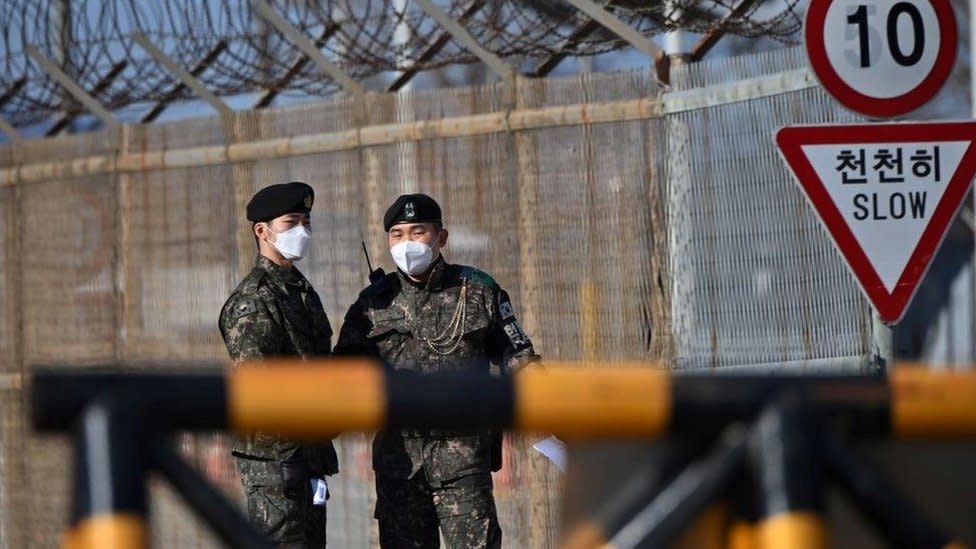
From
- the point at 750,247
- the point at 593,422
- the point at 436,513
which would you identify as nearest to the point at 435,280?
the point at 436,513

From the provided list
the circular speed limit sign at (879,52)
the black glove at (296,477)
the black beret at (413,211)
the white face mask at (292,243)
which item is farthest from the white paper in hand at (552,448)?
the circular speed limit sign at (879,52)

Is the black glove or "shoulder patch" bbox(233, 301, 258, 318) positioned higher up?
"shoulder patch" bbox(233, 301, 258, 318)

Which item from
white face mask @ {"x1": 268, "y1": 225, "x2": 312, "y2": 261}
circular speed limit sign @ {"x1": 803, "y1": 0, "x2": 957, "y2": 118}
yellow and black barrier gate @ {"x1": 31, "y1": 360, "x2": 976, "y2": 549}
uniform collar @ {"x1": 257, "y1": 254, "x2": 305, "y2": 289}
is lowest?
yellow and black barrier gate @ {"x1": 31, "y1": 360, "x2": 976, "y2": 549}

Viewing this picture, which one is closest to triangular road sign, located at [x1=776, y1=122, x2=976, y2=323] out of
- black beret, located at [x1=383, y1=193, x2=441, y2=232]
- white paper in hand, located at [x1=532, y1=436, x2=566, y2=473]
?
white paper in hand, located at [x1=532, y1=436, x2=566, y2=473]

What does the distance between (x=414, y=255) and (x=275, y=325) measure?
591 mm

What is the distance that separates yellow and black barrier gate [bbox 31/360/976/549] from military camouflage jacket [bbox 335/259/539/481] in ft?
13.5

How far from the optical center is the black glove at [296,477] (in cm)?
629

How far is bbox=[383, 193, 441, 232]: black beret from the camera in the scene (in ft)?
22.1

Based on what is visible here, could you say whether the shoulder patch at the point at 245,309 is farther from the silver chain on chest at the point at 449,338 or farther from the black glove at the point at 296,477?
the silver chain on chest at the point at 449,338

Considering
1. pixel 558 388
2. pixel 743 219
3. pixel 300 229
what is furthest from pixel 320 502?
pixel 558 388

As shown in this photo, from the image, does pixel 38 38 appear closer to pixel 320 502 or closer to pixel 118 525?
pixel 320 502

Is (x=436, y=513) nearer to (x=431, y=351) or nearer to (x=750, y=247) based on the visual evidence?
(x=431, y=351)

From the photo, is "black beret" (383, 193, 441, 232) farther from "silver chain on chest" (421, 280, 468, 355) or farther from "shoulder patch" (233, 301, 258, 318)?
"shoulder patch" (233, 301, 258, 318)

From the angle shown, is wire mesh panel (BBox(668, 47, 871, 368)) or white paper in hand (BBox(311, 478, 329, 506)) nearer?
white paper in hand (BBox(311, 478, 329, 506))
